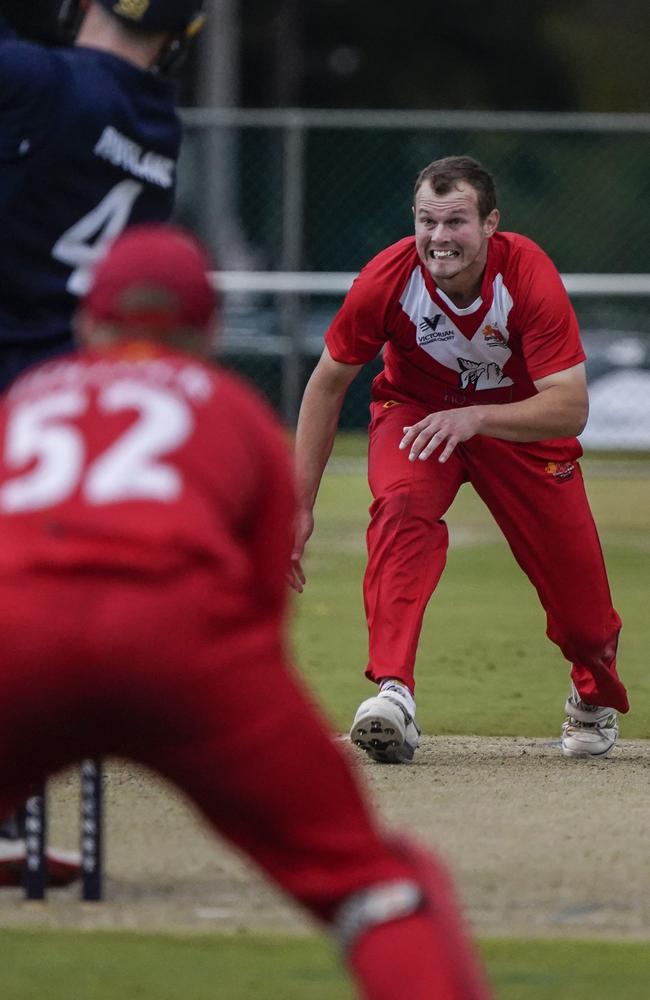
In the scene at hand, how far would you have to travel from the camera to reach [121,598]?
9.82ft

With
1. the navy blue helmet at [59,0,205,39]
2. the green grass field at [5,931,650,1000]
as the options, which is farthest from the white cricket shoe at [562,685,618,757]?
the navy blue helmet at [59,0,205,39]

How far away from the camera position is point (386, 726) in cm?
614

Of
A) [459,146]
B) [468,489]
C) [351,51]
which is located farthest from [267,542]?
[351,51]

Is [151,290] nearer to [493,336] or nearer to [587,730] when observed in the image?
[493,336]

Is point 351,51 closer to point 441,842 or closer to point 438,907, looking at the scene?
point 441,842

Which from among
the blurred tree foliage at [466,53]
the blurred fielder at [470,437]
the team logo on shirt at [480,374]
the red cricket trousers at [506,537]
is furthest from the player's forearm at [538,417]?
the blurred tree foliage at [466,53]

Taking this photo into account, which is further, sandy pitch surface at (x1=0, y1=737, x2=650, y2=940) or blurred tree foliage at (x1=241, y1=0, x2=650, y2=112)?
blurred tree foliage at (x1=241, y1=0, x2=650, y2=112)

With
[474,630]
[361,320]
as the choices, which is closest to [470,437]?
[361,320]

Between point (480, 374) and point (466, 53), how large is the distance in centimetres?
2867

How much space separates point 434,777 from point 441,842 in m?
0.86

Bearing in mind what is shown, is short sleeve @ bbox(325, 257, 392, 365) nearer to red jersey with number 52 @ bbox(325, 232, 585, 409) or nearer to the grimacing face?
red jersey with number 52 @ bbox(325, 232, 585, 409)

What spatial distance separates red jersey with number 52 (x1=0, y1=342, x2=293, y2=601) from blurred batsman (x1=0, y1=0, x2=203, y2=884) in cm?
155

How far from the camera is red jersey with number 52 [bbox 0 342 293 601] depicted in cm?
301

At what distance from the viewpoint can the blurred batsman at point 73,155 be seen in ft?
14.9
